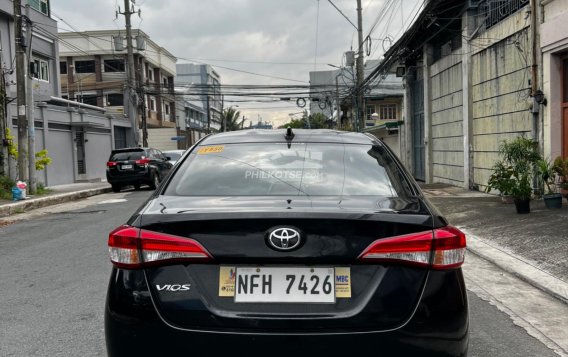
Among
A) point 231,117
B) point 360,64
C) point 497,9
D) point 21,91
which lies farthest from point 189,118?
point 497,9

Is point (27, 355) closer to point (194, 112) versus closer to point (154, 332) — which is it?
point (154, 332)

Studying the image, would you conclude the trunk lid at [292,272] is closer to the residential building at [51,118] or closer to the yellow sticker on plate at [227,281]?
the yellow sticker on plate at [227,281]

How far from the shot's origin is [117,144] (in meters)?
33.9

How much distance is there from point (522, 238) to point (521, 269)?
1798 millimetres

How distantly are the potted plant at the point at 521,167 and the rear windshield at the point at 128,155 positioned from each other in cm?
1286

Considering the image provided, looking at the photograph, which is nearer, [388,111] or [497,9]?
[497,9]

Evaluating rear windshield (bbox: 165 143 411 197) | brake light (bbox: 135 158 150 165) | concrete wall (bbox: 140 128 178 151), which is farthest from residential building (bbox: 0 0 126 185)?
concrete wall (bbox: 140 128 178 151)

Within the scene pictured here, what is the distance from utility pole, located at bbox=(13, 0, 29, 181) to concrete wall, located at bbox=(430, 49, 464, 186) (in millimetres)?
13282

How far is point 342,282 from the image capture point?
89.2 inches

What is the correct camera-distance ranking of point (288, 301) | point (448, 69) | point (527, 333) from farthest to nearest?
point (448, 69), point (527, 333), point (288, 301)

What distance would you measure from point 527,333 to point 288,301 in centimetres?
265

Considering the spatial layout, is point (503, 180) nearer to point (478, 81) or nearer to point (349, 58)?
point (478, 81)

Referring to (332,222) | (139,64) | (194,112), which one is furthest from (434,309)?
(194,112)

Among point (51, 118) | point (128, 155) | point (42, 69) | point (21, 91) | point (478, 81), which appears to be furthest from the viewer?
point (42, 69)
